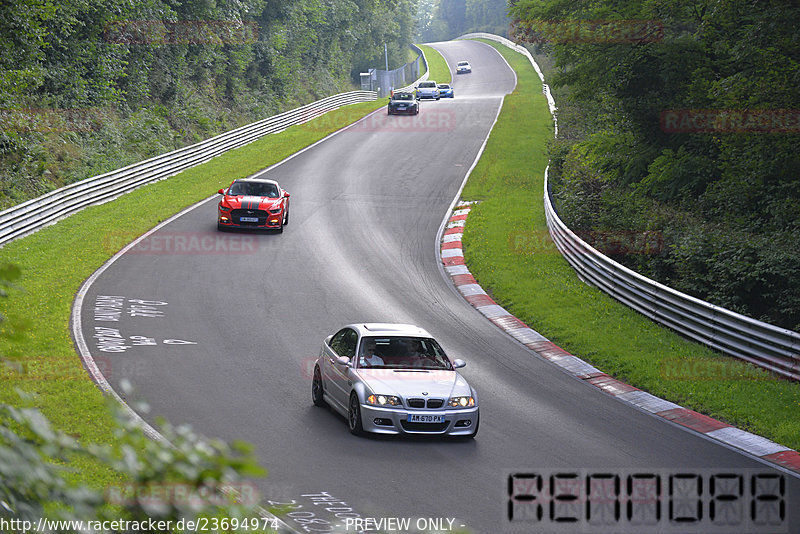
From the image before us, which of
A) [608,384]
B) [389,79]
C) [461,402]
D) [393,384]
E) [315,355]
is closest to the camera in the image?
[461,402]

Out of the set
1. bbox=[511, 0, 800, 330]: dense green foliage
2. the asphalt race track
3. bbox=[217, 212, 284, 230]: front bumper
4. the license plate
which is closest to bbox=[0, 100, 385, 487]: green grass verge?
the asphalt race track

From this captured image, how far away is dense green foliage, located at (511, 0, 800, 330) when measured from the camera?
17.5 metres

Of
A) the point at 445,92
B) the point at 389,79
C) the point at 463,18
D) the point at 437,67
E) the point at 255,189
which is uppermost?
the point at 463,18

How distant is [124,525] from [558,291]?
58.5 feet

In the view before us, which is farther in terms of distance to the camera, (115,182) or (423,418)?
(115,182)

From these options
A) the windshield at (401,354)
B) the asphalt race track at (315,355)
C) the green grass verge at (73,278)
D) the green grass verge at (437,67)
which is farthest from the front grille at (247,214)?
the green grass verge at (437,67)

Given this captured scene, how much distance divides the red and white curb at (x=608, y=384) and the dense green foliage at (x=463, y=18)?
458ft

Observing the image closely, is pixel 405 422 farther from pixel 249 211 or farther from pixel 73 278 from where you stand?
pixel 249 211

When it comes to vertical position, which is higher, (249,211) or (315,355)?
(249,211)

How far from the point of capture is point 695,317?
1616cm

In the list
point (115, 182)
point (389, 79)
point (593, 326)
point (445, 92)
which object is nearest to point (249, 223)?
point (115, 182)

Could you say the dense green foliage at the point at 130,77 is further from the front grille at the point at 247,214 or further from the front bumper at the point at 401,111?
the front bumper at the point at 401,111

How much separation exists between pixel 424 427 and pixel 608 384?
4.76 metres

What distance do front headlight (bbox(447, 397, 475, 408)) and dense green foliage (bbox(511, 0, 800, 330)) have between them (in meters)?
7.11
